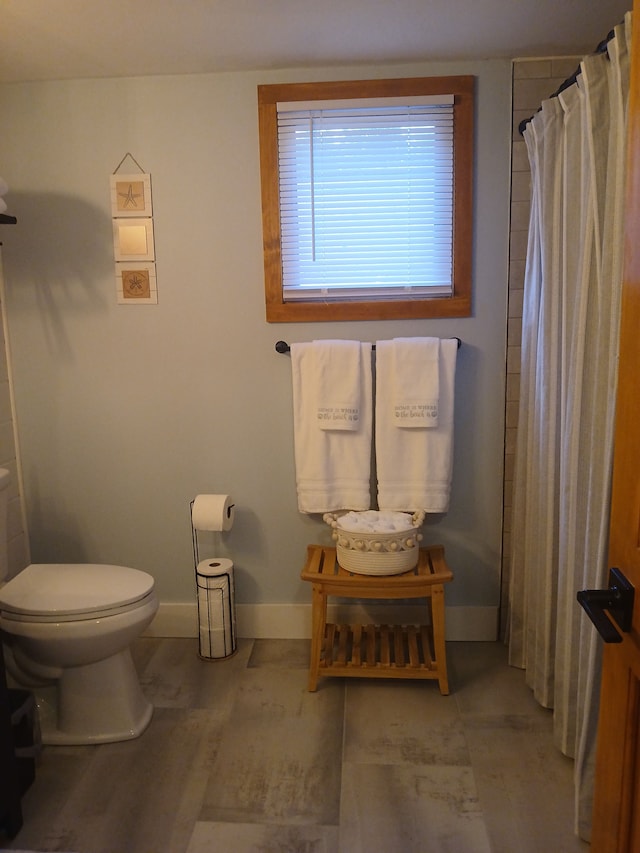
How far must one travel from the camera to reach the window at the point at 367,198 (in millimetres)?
2336

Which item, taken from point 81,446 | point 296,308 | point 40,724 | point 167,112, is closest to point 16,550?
point 81,446

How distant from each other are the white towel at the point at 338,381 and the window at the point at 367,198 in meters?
0.15

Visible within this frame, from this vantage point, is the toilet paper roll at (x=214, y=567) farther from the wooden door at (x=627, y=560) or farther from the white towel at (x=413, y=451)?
the wooden door at (x=627, y=560)

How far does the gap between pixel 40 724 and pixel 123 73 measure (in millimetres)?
2315

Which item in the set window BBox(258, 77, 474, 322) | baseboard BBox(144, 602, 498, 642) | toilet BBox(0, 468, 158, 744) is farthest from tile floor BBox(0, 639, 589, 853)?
window BBox(258, 77, 474, 322)

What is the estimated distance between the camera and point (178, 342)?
255cm

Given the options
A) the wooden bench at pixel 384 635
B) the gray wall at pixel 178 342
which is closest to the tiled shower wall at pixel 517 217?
the gray wall at pixel 178 342

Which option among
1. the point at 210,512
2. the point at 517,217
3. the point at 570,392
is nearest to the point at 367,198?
the point at 517,217

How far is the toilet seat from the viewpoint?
1.97m

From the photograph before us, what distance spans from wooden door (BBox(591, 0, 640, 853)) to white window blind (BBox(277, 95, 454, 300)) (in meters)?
1.42

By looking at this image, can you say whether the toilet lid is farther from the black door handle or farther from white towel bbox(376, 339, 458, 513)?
the black door handle

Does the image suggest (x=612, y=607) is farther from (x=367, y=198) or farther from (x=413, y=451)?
(x=367, y=198)

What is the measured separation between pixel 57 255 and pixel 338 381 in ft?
3.99

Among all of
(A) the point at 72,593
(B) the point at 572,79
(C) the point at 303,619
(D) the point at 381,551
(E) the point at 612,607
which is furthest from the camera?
(C) the point at 303,619
